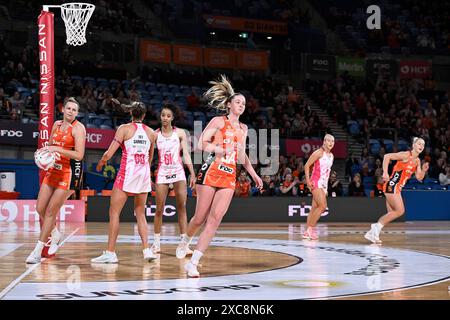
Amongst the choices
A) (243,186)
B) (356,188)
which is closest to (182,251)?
(243,186)

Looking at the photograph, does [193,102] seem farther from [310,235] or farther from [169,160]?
[169,160]

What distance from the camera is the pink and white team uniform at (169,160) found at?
41.1 ft

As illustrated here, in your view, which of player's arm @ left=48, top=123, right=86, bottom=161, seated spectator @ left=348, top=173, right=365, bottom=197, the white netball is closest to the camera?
the white netball

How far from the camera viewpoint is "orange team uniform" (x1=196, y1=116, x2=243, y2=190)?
30.5ft

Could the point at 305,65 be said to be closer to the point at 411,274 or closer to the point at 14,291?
the point at 411,274

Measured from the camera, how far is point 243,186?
25.4m

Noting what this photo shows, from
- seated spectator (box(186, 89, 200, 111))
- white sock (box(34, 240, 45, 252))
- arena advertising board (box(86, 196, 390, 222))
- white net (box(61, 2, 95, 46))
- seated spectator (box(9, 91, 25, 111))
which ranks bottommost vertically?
arena advertising board (box(86, 196, 390, 222))

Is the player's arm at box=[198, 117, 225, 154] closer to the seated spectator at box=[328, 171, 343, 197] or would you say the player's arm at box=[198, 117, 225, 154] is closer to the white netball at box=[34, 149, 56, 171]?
the white netball at box=[34, 149, 56, 171]

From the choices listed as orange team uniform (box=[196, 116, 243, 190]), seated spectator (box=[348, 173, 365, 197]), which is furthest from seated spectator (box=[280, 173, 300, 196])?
orange team uniform (box=[196, 116, 243, 190])

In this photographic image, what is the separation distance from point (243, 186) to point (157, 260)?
14.2 m

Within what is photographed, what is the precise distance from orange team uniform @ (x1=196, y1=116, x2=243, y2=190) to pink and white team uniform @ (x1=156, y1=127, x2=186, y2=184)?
119 inches

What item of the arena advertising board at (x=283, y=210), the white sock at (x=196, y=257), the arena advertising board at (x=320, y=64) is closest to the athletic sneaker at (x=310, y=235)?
the white sock at (x=196, y=257)

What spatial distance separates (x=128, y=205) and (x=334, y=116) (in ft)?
45.4

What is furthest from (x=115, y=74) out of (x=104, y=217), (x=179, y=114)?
(x=104, y=217)
